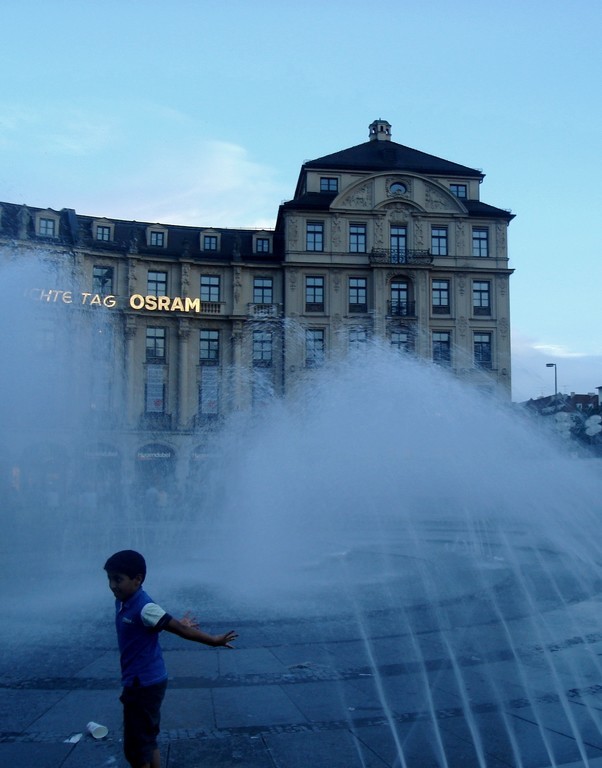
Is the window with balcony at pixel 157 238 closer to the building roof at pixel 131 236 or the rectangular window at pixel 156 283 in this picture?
the building roof at pixel 131 236

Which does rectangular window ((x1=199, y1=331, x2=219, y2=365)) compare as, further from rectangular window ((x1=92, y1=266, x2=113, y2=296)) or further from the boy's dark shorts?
the boy's dark shorts

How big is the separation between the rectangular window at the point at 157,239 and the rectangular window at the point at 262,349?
9330mm

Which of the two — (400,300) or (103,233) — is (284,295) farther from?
(103,233)

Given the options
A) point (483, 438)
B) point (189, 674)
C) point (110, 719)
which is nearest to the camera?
point (110, 719)

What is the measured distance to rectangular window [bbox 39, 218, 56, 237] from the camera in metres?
49.4

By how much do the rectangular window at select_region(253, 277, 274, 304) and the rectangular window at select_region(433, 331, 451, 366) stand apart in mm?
11665

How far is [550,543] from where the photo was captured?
2281cm

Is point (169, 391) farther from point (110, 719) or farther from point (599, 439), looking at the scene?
point (110, 719)

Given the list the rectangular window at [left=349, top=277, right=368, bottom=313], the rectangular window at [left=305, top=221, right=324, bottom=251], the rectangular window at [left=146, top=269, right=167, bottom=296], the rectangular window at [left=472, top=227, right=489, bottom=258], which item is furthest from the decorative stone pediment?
the rectangular window at [left=146, top=269, right=167, bottom=296]

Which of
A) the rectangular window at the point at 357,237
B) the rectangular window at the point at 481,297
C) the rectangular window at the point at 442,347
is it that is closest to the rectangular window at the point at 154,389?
the rectangular window at the point at 357,237

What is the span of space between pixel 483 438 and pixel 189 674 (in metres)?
10.8

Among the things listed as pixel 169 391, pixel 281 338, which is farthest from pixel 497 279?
pixel 169 391

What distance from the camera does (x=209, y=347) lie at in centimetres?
5112

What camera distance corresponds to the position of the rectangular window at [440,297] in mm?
51594
